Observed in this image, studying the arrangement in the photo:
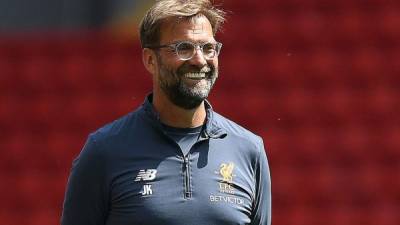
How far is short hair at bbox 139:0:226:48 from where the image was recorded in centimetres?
199

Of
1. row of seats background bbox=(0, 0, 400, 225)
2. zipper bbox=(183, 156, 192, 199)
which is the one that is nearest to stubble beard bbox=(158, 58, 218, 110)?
zipper bbox=(183, 156, 192, 199)

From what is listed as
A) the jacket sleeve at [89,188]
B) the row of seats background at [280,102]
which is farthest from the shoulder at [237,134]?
the row of seats background at [280,102]

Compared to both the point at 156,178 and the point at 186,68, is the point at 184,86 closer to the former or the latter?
the point at 186,68

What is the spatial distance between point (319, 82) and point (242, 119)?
0.47 meters

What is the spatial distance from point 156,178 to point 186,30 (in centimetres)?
29

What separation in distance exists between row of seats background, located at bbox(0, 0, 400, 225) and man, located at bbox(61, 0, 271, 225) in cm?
339

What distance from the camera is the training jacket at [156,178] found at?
1965 mm

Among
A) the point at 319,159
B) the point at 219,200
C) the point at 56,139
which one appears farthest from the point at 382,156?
the point at 219,200

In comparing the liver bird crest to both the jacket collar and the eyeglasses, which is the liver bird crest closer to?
the jacket collar

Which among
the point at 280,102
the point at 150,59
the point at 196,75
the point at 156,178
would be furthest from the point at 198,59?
the point at 280,102

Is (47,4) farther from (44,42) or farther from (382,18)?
(382,18)

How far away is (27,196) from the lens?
18.8ft

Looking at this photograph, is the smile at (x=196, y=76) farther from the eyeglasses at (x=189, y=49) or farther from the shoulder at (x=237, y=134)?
the shoulder at (x=237, y=134)

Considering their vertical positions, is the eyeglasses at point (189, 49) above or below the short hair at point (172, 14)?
below
